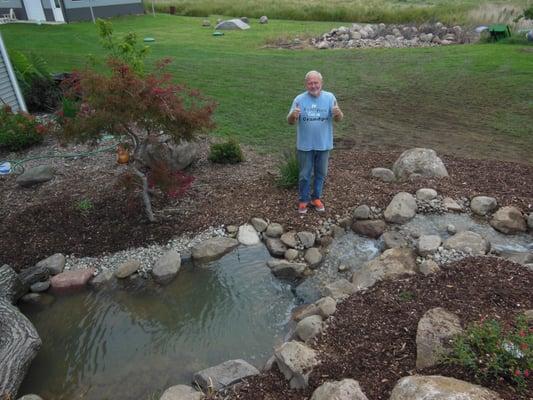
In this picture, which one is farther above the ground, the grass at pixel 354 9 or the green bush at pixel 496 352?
the grass at pixel 354 9

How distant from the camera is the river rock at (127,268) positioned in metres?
5.45

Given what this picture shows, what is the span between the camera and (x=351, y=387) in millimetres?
3113

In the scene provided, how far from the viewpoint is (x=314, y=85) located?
5242mm

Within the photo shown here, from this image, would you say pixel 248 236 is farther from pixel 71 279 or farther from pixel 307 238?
pixel 71 279

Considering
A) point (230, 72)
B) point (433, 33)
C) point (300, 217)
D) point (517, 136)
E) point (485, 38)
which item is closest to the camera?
point (300, 217)

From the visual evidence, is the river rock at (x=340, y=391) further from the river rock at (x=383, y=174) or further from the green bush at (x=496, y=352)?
the river rock at (x=383, y=174)

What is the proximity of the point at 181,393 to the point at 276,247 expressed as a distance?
244 cm

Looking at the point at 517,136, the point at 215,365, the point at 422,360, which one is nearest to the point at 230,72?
the point at 517,136

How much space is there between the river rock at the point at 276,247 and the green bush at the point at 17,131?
201 inches

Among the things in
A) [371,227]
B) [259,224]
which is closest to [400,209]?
[371,227]

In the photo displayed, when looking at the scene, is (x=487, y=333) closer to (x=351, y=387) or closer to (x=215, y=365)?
(x=351, y=387)

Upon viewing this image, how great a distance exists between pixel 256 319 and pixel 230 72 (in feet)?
33.3

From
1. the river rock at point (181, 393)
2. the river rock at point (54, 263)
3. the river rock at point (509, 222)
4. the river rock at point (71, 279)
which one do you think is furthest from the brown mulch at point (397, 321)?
the river rock at point (54, 263)

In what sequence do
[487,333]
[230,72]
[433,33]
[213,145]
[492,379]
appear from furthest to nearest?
[433,33], [230,72], [213,145], [487,333], [492,379]
